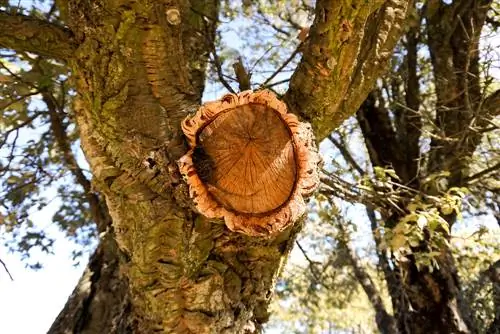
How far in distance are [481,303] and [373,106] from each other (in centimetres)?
226

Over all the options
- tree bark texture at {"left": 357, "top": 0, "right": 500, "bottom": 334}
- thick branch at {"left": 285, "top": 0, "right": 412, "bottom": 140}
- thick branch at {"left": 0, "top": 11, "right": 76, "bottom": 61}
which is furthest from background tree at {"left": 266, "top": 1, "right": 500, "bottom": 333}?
thick branch at {"left": 0, "top": 11, "right": 76, "bottom": 61}

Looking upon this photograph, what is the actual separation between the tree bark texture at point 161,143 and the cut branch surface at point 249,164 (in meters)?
0.14

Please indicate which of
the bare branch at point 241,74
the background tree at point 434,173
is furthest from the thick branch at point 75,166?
the bare branch at point 241,74

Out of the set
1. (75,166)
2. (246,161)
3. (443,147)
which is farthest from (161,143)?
(443,147)

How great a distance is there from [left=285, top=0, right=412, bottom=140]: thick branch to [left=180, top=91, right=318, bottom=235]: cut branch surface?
0.37 metres

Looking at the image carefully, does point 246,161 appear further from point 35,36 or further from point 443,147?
point 443,147

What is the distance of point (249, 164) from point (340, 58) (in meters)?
0.63

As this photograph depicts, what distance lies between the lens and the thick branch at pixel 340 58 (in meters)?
1.87

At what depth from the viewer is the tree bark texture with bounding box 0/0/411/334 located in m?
1.81

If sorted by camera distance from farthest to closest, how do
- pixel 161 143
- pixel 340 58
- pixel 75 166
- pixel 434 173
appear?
1. pixel 75 166
2. pixel 434 173
3. pixel 340 58
4. pixel 161 143

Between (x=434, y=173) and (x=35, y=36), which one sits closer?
(x=35, y=36)

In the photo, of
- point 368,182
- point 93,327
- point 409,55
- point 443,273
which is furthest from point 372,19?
point 409,55

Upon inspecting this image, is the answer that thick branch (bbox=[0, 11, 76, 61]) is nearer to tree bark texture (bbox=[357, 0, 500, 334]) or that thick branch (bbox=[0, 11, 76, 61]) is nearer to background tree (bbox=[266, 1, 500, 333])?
background tree (bbox=[266, 1, 500, 333])

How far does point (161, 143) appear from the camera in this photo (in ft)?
6.02
